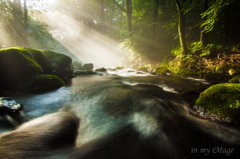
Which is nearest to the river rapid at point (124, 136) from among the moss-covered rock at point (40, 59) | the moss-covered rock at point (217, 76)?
the moss-covered rock at point (217, 76)

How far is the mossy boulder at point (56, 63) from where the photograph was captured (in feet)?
26.8

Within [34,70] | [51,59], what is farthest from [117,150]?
[51,59]

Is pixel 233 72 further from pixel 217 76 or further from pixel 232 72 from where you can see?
pixel 217 76

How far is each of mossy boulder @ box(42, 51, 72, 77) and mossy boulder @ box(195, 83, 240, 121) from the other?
9.58m

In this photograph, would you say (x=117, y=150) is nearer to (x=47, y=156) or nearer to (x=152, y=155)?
(x=152, y=155)

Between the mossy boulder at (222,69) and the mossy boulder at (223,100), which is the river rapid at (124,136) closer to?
the mossy boulder at (223,100)

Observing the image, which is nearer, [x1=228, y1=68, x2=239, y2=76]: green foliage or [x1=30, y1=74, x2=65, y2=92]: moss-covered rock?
[x1=30, y1=74, x2=65, y2=92]: moss-covered rock

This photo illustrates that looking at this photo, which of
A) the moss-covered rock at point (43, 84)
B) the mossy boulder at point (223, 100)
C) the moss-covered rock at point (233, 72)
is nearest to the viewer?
the mossy boulder at point (223, 100)

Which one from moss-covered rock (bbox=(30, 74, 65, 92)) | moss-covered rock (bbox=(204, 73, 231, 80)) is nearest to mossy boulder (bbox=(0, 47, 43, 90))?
moss-covered rock (bbox=(30, 74, 65, 92))

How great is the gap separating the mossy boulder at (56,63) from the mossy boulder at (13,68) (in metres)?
2.87

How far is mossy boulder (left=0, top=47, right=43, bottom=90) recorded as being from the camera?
15.2ft

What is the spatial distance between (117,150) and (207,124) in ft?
6.88

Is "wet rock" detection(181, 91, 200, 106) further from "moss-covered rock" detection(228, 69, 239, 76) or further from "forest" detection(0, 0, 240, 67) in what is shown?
"forest" detection(0, 0, 240, 67)

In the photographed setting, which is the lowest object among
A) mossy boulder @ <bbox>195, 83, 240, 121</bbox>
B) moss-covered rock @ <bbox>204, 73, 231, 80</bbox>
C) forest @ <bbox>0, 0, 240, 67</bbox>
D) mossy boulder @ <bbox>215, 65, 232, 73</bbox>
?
mossy boulder @ <bbox>195, 83, 240, 121</bbox>
